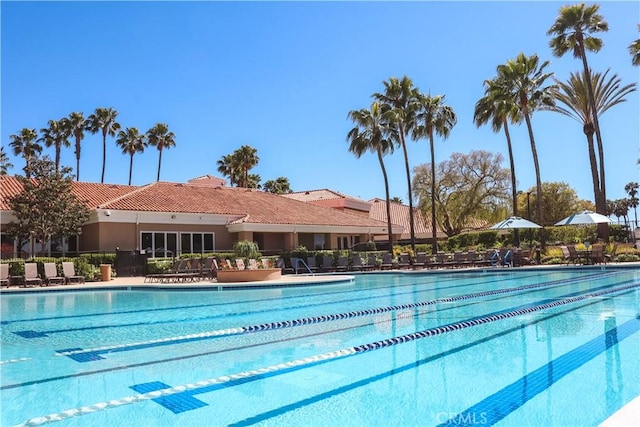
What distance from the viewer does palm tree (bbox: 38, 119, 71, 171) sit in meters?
49.3

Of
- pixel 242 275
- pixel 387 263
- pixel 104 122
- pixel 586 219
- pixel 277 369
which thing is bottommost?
pixel 277 369

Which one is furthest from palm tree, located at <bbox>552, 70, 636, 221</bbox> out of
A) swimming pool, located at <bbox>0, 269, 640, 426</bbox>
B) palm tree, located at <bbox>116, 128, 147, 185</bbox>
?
palm tree, located at <bbox>116, 128, 147, 185</bbox>

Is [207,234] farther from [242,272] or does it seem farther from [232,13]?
[232,13]

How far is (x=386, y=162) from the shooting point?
3553 centimetres

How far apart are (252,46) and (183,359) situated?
1438cm

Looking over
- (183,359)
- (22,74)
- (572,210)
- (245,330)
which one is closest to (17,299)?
(22,74)

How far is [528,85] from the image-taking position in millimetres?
29781

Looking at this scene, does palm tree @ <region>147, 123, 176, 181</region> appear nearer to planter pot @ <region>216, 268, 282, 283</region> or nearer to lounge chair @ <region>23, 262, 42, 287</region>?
lounge chair @ <region>23, 262, 42, 287</region>

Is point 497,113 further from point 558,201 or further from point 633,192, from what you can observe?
point 633,192

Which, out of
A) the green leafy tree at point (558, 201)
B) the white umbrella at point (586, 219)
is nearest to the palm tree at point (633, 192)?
the green leafy tree at point (558, 201)

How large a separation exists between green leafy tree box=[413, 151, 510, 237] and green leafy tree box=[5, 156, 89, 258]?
98.6 ft

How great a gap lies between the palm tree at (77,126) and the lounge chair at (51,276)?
32162 millimetres

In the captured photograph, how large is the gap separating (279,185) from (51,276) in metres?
43.9

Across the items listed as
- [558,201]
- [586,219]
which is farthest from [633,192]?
[586,219]
